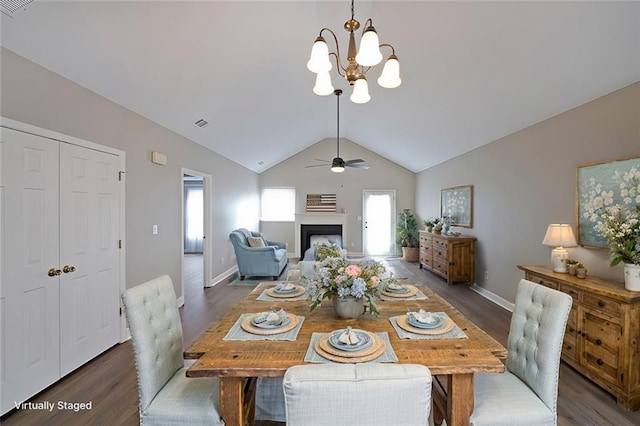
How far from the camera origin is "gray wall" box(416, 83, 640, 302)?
2.66 m

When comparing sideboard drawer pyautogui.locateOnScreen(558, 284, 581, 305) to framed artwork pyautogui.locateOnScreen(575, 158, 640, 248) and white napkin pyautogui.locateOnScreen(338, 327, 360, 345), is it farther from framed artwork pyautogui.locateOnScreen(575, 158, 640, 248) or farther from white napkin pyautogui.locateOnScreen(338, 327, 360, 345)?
white napkin pyautogui.locateOnScreen(338, 327, 360, 345)

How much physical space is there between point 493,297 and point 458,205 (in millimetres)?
1960

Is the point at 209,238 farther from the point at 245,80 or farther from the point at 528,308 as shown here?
the point at 528,308

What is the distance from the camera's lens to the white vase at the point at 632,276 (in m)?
2.13

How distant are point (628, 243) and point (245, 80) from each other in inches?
158

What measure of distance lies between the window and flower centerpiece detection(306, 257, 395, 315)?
7.00m

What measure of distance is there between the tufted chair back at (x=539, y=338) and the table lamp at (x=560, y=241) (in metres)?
1.49

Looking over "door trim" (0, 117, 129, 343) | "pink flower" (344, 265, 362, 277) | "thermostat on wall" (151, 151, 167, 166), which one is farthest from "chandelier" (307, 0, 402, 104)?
"thermostat on wall" (151, 151, 167, 166)

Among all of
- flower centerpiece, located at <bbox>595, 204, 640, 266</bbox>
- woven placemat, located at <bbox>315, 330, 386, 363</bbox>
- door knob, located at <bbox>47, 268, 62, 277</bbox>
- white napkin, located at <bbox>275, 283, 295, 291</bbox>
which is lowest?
woven placemat, located at <bbox>315, 330, 386, 363</bbox>

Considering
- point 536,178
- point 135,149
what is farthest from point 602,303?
point 135,149

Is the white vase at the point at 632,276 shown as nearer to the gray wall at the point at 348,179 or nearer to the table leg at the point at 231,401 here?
the table leg at the point at 231,401

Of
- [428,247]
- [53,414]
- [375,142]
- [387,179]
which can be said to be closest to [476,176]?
[428,247]

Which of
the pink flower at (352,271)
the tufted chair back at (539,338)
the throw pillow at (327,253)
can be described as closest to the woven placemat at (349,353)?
the pink flower at (352,271)

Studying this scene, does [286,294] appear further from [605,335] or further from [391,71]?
[605,335]
